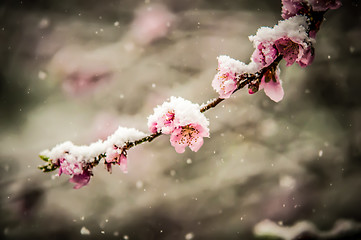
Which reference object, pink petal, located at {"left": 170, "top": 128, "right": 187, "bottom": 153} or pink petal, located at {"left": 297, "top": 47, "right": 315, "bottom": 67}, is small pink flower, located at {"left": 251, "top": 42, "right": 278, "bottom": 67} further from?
pink petal, located at {"left": 170, "top": 128, "right": 187, "bottom": 153}

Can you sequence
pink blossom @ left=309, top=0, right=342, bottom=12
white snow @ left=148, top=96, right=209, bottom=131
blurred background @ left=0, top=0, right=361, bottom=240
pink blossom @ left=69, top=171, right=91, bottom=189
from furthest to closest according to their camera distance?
blurred background @ left=0, top=0, right=361, bottom=240 → pink blossom @ left=69, top=171, right=91, bottom=189 → white snow @ left=148, top=96, right=209, bottom=131 → pink blossom @ left=309, top=0, right=342, bottom=12

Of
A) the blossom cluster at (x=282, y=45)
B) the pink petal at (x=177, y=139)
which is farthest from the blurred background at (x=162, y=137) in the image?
the blossom cluster at (x=282, y=45)

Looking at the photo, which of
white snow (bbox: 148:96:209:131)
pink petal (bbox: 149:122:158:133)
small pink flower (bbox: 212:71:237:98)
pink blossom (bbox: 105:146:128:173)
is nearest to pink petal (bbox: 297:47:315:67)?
small pink flower (bbox: 212:71:237:98)

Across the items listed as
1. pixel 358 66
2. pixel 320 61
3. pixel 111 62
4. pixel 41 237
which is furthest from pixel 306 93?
pixel 41 237

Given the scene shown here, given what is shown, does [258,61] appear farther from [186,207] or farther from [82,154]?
[186,207]

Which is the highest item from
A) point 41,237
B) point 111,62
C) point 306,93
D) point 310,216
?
point 111,62

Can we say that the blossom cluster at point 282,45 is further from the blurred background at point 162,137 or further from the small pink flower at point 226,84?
the blurred background at point 162,137

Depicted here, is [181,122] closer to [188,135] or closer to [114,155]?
[188,135]
